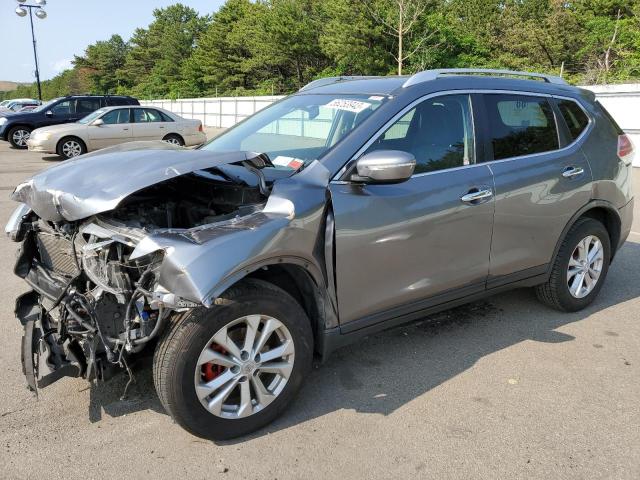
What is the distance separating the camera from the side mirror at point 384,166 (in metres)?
2.94

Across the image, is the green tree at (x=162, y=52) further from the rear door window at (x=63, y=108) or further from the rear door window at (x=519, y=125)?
the rear door window at (x=519, y=125)

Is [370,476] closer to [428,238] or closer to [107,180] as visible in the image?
[428,238]

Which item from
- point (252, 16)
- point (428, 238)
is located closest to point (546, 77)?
point (428, 238)

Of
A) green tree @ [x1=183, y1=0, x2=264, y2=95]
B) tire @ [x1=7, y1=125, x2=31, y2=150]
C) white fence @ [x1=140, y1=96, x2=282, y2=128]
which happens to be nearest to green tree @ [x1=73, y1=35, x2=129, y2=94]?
green tree @ [x1=183, y1=0, x2=264, y2=95]

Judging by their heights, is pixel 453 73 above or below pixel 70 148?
above

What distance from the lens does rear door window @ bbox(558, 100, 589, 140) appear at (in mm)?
4305

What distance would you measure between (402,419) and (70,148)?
14176 mm

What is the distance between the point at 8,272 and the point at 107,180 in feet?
10.8

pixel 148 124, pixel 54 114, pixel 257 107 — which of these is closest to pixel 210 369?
pixel 148 124

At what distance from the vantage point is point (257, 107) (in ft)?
100

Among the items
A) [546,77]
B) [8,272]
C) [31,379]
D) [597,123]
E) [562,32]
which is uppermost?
[562,32]

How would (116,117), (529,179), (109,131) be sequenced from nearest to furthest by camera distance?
(529,179), (109,131), (116,117)

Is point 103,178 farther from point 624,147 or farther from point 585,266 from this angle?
point 624,147

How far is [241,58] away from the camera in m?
50.1
